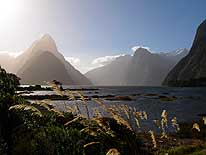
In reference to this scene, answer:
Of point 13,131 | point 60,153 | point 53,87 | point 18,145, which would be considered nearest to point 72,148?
point 60,153

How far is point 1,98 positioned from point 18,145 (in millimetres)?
2622

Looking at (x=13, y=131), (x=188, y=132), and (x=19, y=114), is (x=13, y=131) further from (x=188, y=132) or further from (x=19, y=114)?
(x=188, y=132)

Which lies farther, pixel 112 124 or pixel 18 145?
pixel 112 124

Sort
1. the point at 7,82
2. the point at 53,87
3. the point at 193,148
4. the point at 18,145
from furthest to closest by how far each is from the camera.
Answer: the point at 193,148 → the point at 7,82 → the point at 18,145 → the point at 53,87

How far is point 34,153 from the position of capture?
12.4m

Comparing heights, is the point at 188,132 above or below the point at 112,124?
below

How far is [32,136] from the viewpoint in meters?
13.5

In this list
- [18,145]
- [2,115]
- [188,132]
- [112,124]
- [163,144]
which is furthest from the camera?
[188,132]

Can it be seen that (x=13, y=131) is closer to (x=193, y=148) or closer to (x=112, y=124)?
(x=112, y=124)

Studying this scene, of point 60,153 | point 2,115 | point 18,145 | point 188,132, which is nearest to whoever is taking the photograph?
point 60,153

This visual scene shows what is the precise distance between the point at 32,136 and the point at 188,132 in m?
28.3

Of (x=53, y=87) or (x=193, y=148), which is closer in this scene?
(x=53, y=87)

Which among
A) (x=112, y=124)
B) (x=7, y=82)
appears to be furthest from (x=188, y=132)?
(x=7, y=82)

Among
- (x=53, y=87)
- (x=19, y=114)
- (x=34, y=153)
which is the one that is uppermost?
(x=53, y=87)
